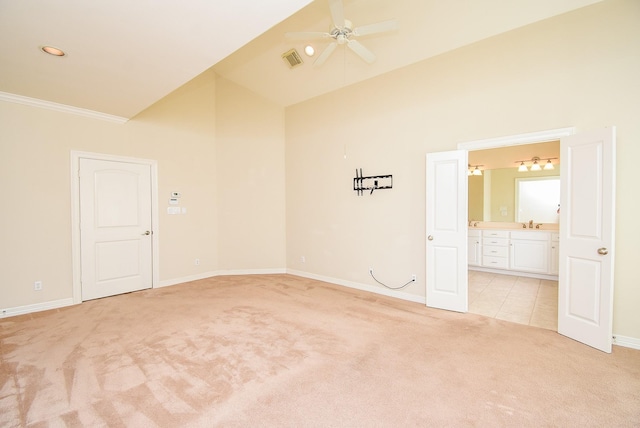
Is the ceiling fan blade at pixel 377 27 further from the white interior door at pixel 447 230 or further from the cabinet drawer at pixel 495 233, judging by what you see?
the cabinet drawer at pixel 495 233

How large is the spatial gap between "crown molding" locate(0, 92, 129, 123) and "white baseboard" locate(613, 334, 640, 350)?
6.69 metres

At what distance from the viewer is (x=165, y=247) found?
15.9 feet

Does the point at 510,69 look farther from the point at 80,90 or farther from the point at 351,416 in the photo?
the point at 80,90

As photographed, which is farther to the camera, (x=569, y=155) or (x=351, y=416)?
(x=569, y=155)

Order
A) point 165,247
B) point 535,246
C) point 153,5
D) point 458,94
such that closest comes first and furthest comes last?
point 153,5 < point 458,94 < point 165,247 < point 535,246

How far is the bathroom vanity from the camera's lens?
5.07 metres

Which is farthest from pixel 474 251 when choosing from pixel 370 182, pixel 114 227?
pixel 114 227

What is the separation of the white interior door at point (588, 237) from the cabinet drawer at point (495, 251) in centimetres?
279

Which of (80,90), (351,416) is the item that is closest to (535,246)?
(351,416)

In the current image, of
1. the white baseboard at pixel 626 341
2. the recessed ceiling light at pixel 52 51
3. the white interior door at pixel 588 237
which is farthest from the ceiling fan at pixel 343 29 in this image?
the white baseboard at pixel 626 341

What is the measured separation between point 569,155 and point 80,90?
17.9 ft

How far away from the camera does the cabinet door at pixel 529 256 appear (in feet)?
16.8

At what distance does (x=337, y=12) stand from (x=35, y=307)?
5.07m

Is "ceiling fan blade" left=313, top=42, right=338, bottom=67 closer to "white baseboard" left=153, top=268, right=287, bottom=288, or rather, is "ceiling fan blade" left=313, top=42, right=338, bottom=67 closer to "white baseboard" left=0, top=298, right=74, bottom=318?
"white baseboard" left=153, top=268, right=287, bottom=288
